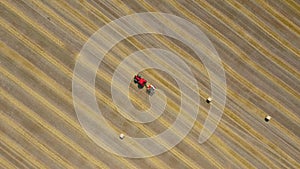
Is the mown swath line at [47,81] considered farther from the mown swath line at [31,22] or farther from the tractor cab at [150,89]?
the tractor cab at [150,89]

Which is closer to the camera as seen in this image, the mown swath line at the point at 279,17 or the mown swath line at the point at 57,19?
the mown swath line at the point at 57,19

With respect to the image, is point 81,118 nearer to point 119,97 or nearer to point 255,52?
point 119,97

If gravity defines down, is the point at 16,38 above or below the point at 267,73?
below

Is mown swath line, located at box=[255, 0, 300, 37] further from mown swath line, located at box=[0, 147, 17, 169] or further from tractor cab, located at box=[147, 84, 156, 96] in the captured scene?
mown swath line, located at box=[0, 147, 17, 169]

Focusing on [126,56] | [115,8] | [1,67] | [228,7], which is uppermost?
[228,7]

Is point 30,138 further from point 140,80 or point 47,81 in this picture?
point 140,80

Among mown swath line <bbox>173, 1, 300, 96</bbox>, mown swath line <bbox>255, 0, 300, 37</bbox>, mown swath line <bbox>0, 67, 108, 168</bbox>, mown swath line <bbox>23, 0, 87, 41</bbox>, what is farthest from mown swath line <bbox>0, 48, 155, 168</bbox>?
mown swath line <bbox>255, 0, 300, 37</bbox>

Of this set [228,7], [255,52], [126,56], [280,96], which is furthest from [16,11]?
[280,96]

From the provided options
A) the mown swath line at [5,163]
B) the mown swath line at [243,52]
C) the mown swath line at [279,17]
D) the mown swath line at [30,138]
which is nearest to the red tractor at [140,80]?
the mown swath line at [243,52]
